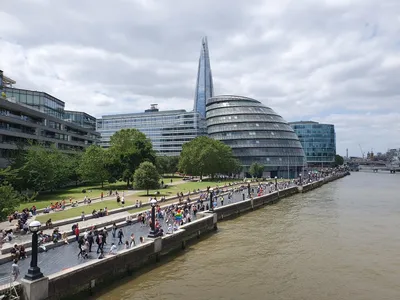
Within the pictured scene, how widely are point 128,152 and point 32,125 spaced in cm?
1944

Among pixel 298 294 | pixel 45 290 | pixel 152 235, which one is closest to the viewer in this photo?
pixel 45 290

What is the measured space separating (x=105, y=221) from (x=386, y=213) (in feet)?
125

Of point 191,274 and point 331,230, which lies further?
point 331,230

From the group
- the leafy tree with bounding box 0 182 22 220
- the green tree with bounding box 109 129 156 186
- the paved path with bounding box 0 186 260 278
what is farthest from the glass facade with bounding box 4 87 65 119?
the paved path with bounding box 0 186 260 278

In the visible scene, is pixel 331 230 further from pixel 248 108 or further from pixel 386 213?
pixel 248 108

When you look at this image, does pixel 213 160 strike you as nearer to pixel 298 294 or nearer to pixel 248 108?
pixel 248 108

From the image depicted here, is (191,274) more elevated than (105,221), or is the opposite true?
(105,221)

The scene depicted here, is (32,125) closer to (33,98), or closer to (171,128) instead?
(33,98)

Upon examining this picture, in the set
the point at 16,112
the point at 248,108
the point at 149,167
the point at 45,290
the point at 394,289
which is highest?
the point at 248,108

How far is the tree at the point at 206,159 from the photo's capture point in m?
98.1

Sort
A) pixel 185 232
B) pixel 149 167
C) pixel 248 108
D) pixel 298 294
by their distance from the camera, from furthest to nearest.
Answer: pixel 248 108 → pixel 149 167 → pixel 185 232 → pixel 298 294

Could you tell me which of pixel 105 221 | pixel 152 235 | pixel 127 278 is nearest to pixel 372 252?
pixel 152 235

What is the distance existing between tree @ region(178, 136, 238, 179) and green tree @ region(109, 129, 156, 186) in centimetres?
1981

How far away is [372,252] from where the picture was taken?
2917 cm
